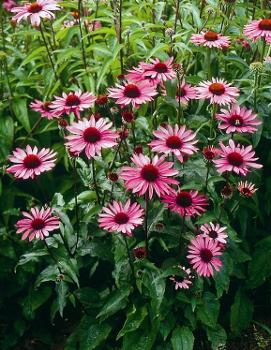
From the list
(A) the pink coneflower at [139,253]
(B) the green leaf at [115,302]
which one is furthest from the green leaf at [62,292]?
(A) the pink coneflower at [139,253]

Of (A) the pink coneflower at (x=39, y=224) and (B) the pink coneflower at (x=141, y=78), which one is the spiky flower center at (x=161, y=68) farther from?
(A) the pink coneflower at (x=39, y=224)

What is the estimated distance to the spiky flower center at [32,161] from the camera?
1.95m

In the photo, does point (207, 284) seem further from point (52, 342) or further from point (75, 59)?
point (75, 59)

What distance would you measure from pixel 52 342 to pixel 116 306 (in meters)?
0.50

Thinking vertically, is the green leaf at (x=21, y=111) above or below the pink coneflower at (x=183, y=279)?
above

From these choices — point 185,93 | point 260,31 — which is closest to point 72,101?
point 185,93

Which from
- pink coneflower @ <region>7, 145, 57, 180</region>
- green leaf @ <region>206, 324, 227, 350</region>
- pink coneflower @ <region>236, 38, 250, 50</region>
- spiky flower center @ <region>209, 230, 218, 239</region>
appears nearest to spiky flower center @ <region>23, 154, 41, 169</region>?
pink coneflower @ <region>7, 145, 57, 180</region>

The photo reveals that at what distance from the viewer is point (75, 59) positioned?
281 cm

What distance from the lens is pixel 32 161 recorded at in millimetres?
1951

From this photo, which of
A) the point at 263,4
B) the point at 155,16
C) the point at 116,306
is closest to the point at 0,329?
the point at 116,306

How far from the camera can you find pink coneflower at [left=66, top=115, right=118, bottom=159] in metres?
1.85

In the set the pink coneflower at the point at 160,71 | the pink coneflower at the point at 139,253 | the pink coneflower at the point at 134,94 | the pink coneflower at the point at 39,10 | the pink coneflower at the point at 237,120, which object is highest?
the pink coneflower at the point at 39,10

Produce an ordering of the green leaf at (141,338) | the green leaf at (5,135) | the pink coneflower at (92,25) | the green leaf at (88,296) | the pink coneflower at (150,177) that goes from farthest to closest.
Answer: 1. the pink coneflower at (92,25)
2. the green leaf at (5,135)
3. the green leaf at (88,296)
4. the green leaf at (141,338)
5. the pink coneflower at (150,177)

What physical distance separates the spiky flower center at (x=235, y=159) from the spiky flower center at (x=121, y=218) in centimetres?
41
